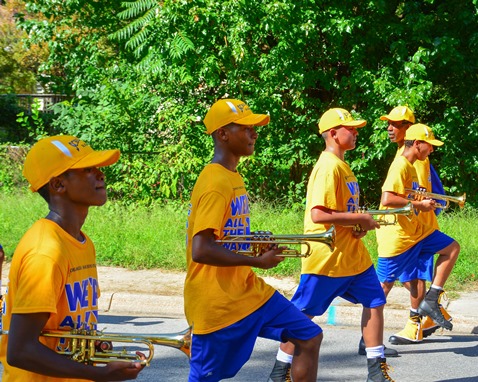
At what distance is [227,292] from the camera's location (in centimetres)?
454

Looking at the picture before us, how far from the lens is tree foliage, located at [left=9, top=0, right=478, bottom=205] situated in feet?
42.3

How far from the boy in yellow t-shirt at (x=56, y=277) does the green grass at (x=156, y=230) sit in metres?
6.32

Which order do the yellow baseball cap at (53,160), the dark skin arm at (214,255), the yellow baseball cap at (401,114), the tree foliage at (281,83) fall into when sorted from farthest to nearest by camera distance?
the tree foliage at (281,83)
the yellow baseball cap at (401,114)
the dark skin arm at (214,255)
the yellow baseball cap at (53,160)

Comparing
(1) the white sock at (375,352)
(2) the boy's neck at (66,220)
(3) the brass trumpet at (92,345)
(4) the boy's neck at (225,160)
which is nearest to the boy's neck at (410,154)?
(1) the white sock at (375,352)

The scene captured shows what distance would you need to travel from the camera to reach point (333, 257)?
5.74 m

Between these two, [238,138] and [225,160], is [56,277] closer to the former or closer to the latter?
[225,160]

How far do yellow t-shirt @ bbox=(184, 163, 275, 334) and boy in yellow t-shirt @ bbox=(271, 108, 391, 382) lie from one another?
115 centimetres

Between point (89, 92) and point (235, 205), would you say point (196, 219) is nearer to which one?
point (235, 205)

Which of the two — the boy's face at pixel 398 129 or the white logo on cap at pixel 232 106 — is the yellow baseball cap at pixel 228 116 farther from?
the boy's face at pixel 398 129

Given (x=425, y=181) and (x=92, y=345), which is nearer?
(x=92, y=345)

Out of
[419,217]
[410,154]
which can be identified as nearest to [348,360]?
[419,217]

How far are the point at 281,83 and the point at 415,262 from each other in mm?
6688

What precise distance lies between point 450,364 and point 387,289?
32.7 inches

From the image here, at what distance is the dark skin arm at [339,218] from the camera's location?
5590mm
